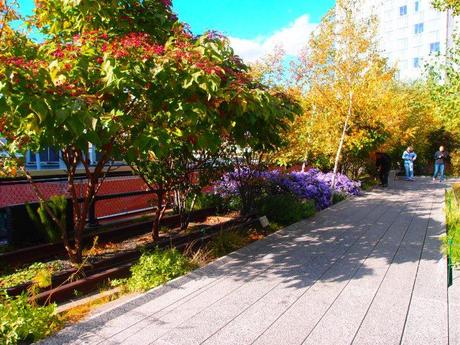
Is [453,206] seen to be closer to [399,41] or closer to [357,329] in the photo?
[357,329]

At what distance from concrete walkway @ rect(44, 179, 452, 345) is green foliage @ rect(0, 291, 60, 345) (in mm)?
175

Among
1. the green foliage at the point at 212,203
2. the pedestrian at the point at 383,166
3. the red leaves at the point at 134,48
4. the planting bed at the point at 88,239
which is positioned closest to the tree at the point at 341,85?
the green foliage at the point at 212,203

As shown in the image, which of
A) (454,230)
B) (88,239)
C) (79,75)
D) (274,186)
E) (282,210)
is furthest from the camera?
(274,186)

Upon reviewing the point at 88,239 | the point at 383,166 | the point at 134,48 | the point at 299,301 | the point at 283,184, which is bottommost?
the point at 299,301

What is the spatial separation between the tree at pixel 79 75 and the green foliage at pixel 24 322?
1432 mm

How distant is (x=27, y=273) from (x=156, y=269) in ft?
5.06

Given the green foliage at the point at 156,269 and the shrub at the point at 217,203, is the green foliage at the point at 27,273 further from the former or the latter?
the shrub at the point at 217,203

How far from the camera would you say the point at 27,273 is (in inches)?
172

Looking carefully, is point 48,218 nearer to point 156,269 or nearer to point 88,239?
point 88,239

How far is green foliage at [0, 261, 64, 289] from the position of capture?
4.02 meters

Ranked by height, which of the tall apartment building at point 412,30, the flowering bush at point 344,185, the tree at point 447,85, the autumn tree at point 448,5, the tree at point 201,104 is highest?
the tall apartment building at point 412,30

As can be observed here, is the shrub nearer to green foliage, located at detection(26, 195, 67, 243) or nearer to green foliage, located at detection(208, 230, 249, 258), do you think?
green foliage, located at detection(208, 230, 249, 258)

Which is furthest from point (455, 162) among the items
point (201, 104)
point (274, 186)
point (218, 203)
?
point (201, 104)

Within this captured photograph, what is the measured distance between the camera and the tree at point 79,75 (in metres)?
2.88
